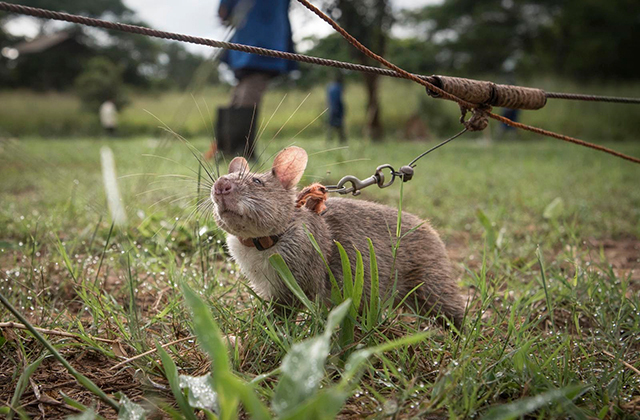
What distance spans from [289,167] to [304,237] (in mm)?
247

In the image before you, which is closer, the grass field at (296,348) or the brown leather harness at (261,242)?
the grass field at (296,348)

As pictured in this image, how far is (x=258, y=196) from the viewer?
150cm

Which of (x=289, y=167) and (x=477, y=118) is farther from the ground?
(x=477, y=118)

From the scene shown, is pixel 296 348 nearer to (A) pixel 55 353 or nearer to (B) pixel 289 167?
(A) pixel 55 353

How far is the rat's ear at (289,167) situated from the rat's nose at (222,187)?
0.23 m

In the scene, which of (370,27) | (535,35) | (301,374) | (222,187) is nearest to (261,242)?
(222,187)

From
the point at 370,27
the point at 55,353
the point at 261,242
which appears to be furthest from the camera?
the point at 370,27

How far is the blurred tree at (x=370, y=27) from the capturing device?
41.2 feet

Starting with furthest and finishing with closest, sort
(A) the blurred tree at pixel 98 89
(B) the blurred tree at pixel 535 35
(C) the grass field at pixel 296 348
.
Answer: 1. (B) the blurred tree at pixel 535 35
2. (A) the blurred tree at pixel 98 89
3. (C) the grass field at pixel 296 348

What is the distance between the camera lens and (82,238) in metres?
2.59

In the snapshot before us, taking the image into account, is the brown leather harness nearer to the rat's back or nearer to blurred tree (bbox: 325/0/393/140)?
the rat's back

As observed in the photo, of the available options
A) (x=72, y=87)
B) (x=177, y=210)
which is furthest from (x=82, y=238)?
(x=72, y=87)

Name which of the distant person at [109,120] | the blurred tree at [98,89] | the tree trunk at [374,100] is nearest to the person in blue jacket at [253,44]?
the tree trunk at [374,100]

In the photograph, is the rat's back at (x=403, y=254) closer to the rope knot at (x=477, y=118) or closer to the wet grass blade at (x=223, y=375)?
the rope knot at (x=477, y=118)
